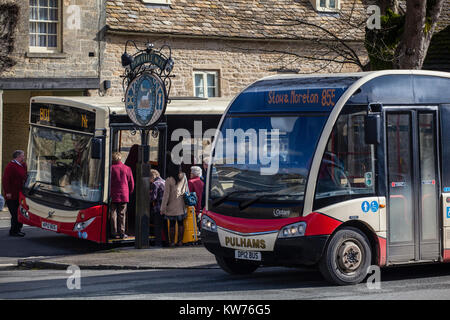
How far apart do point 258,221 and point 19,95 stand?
18.3 m

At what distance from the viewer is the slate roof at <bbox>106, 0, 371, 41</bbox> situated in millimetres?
29328

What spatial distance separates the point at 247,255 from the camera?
1259cm

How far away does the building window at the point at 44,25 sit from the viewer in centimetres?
2825

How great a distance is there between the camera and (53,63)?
28.6 m

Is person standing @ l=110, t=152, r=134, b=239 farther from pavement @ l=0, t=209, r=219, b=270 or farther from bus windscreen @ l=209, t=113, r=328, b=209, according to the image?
bus windscreen @ l=209, t=113, r=328, b=209

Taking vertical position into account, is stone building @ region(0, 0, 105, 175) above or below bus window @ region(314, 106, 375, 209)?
above

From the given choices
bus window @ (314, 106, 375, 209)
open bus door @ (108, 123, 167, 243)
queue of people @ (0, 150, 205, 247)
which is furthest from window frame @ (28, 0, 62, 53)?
bus window @ (314, 106, 375, 209)

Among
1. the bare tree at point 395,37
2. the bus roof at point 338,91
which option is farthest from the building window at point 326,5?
the bus roof at point 338,91

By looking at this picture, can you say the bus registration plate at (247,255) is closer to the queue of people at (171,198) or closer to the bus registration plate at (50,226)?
the queue of people at (171,198)

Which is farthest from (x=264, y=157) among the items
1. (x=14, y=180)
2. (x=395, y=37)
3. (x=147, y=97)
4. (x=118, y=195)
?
(x=395, y=37)

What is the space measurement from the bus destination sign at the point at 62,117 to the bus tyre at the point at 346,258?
6.83m

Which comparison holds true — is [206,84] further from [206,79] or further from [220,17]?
[220,17]

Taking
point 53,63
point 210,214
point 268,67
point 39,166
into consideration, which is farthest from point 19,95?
point 210,214

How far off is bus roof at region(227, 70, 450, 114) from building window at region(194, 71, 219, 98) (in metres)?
17.6
